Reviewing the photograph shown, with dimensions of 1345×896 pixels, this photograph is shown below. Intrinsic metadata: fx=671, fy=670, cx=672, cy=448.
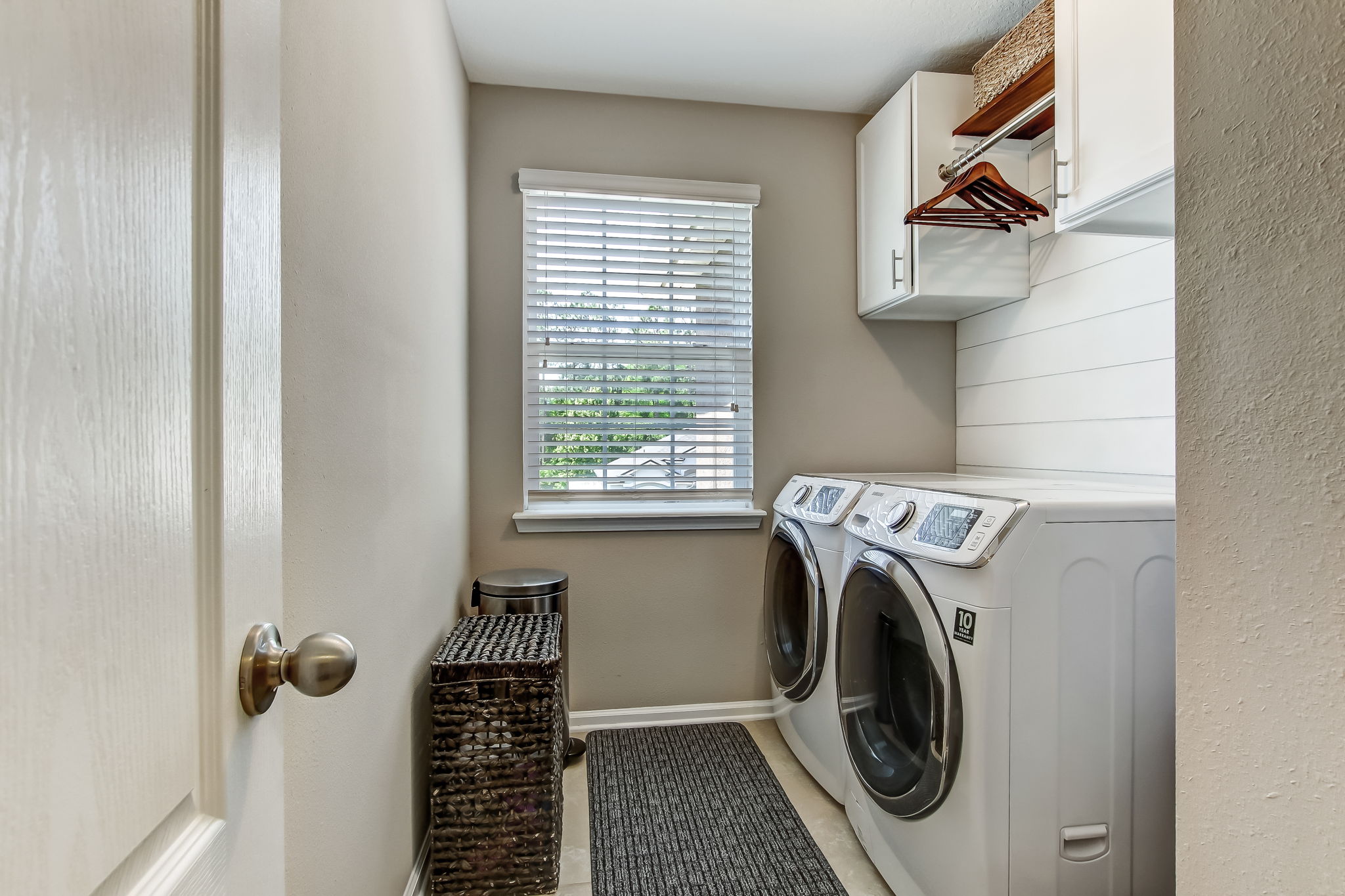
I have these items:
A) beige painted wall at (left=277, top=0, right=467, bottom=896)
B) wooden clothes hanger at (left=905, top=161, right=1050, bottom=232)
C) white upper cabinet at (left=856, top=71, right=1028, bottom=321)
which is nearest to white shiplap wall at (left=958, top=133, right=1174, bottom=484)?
white upper cabinet at (left=856, top=71, right=1028, bottom=321)

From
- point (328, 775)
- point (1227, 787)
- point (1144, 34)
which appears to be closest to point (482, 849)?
point (328, 775)

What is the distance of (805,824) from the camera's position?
1.89 metres

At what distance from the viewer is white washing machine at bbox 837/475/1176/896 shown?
128 cm

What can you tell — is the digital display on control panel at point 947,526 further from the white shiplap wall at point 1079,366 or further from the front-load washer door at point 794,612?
the white shiplap wall at point 1079,366

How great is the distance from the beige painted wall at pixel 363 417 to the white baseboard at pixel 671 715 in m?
0.91

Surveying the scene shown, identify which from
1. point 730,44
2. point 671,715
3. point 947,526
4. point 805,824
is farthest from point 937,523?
point 730,44

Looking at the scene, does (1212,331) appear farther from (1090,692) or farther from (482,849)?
(482,849)

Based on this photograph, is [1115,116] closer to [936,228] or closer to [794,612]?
[936,228]

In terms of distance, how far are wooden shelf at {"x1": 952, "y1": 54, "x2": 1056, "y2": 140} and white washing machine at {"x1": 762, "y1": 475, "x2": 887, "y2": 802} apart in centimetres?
124

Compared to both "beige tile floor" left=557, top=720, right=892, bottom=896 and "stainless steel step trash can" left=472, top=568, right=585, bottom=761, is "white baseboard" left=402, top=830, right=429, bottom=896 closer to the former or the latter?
"beige tile floor" left=557, top=720, right=892, bottom=896

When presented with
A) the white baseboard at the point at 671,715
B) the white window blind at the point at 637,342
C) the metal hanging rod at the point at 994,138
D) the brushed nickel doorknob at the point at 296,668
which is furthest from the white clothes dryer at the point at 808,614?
the brushed nickel doorknob at the point at 296,668

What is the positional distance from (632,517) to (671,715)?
79 centimetres

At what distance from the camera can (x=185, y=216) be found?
1.31 ft

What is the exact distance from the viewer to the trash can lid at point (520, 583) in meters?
2.11
